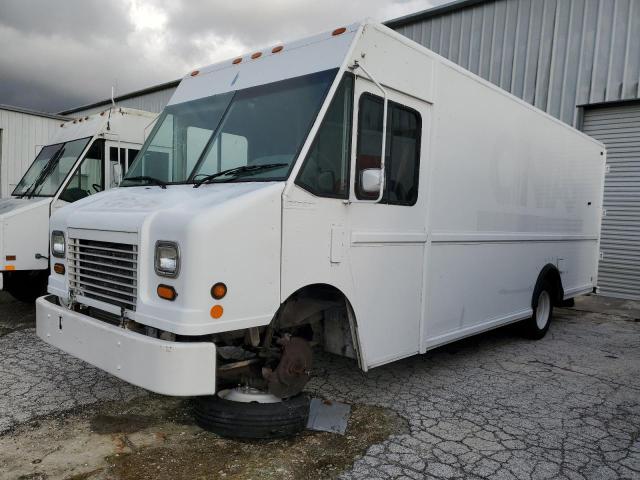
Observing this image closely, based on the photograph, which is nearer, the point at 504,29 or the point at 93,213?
Result: the point at 93,213

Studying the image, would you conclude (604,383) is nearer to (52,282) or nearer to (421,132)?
(421,132)

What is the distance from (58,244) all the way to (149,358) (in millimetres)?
1645

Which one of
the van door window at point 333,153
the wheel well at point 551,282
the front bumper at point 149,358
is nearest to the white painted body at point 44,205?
the van door window at point 333,153

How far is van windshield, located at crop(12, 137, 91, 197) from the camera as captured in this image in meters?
7.30

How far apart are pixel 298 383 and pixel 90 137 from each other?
5.65m

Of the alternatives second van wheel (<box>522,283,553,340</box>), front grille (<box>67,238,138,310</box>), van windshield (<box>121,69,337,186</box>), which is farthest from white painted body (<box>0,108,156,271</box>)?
second van wheel (<box>522,283,553,340</box>)

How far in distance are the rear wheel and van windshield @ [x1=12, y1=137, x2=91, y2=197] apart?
488cm

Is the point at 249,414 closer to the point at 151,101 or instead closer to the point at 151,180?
the point at 151,180

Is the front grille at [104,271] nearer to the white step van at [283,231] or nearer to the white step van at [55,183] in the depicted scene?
the white step van at [283,231]

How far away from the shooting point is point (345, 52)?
3693 mm

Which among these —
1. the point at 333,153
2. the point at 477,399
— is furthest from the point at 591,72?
the point at 333,153

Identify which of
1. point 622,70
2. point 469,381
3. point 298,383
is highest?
point 622,70

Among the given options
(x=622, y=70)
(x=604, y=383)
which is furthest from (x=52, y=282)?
(x=622, y=70)

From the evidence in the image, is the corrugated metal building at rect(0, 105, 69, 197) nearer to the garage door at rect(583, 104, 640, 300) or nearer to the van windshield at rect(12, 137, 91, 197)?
the van windshield at rect(12, 137, 91, 197)
